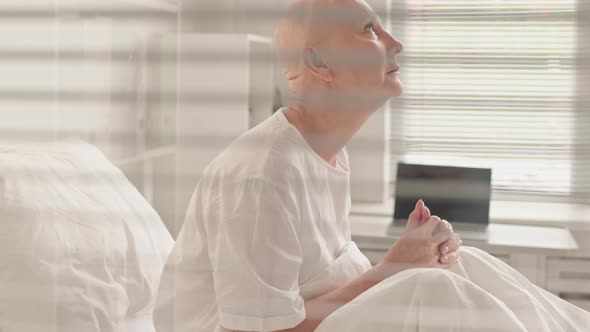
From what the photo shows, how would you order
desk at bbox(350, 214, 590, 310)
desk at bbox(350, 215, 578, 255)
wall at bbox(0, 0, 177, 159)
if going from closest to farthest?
wall at bbox(0, 0, 177, 159), desk at bbox(350, 214, 590, 310), desk at bbox(350, 215, 578, 255)

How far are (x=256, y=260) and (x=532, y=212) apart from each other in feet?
1.91

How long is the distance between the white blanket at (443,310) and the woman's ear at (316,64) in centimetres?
29

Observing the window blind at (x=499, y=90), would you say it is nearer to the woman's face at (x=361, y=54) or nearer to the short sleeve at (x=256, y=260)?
the woman's face at (x=361, y=54)

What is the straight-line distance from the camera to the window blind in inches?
33.7

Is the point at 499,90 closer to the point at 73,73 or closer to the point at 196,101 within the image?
the point at 196,101

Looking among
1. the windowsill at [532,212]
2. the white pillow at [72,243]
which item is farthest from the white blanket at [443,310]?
the white pillow at [72,243]

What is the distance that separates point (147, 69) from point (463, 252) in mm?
677

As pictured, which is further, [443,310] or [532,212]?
[532,212]

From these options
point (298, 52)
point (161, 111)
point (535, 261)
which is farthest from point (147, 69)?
point (535, 261)

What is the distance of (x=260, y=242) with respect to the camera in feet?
3.14

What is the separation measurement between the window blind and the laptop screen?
753 mm

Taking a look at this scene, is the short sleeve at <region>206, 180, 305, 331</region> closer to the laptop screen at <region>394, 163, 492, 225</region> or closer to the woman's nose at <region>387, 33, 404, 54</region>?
the woman's nose at <region>387, 33, 404, 54</region>

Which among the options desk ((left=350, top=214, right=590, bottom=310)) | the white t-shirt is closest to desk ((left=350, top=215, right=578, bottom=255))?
desk ((left=350, top=214, right=590, bottom=310))

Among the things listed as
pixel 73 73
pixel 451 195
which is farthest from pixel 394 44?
pixel 451 195
